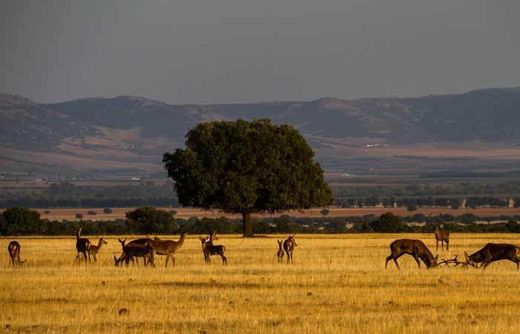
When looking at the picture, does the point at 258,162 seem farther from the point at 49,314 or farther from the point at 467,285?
the point at 49,314

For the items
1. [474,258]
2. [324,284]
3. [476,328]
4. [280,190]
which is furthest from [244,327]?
[280,190]

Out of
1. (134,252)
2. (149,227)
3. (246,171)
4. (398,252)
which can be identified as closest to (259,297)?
(398,252)

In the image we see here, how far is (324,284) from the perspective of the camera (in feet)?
105

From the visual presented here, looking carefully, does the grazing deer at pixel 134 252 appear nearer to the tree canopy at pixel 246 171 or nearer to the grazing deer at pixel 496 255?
the grazing deer at pixel 496 255

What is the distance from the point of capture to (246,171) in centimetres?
7356

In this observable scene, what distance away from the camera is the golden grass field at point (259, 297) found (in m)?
23.7

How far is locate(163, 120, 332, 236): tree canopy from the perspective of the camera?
72250 mm

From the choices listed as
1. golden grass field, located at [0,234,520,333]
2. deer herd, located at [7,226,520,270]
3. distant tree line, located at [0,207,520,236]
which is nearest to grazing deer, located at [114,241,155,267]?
deer herd, located at [7,226,520,270]

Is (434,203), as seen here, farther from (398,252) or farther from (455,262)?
(455,262)

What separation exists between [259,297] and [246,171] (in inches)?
1774

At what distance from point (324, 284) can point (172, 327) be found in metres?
9.02

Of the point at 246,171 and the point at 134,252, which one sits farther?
the point at 246,171

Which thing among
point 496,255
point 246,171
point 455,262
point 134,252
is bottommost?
point 455,262

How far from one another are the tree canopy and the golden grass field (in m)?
29.3
